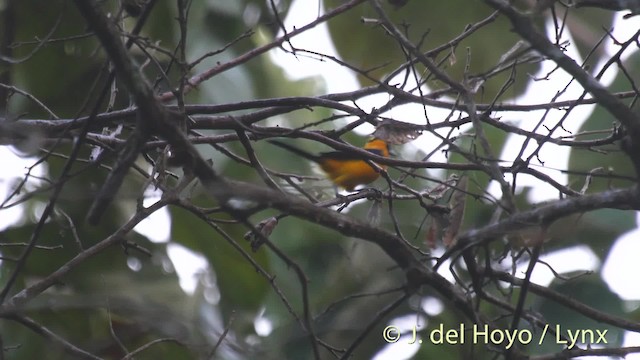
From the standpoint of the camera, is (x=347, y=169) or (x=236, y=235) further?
(x=347, y=169)

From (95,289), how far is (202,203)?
2.29 feet

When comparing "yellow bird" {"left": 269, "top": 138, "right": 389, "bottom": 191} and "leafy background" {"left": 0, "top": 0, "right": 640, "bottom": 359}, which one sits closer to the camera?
"leafy background" {"left": 0, "top": 0, "right": 640, "bottom": 359}

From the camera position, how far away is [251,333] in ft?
9.39

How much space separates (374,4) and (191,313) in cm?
130

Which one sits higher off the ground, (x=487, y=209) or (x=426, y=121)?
(x=487, y=209)

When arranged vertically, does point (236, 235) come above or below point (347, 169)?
below

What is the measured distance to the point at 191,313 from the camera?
2521 mm

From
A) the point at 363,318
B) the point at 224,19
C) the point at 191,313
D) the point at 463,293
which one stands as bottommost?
the point at 463,293

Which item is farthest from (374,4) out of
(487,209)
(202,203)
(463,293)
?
(202,203)

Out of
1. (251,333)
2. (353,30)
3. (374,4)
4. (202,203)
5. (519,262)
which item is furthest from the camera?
(353,30)

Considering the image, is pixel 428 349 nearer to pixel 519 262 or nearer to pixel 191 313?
pixel 519 262

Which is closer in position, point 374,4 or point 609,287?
point 374,4

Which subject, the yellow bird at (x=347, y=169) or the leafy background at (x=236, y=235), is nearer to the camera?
the leafy background at (x=236, y=235)

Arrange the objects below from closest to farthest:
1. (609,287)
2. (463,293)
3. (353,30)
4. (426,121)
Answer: (463,293)
(426,121)
(609,287)
(353,30)
